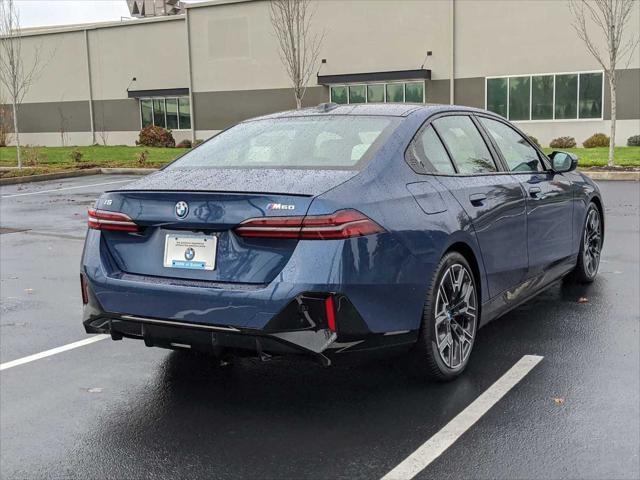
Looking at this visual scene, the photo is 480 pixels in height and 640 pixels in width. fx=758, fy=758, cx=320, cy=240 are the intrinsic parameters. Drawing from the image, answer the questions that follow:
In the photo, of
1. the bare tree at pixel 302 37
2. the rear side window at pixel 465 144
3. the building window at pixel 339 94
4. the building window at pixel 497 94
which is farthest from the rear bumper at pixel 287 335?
the building window at pixel 339 94

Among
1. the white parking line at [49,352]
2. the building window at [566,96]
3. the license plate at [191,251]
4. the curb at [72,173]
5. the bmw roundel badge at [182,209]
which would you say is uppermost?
the building window at [566,96]

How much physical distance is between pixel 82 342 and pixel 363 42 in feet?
93.8

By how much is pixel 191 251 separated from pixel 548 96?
2758cm

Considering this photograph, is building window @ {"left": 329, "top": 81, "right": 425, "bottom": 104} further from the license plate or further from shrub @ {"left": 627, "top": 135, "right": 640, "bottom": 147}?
the license plate

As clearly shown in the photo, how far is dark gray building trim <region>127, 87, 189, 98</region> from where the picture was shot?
37722mm

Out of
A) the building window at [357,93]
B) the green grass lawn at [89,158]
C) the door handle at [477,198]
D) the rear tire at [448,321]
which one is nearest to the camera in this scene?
the rear tire at [448,321]

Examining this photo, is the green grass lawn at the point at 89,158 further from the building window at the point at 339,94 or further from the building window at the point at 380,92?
the building window at the point at 380,92

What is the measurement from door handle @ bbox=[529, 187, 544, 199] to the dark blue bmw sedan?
1.28 feet

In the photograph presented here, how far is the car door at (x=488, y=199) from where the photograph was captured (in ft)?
15.4

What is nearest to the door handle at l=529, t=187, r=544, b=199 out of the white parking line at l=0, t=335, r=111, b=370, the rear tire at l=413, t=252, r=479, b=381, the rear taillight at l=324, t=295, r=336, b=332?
the rear tire at l=413, t=252, r=479, b=381

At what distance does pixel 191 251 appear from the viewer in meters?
3.85

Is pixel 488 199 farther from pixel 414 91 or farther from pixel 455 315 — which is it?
pixel 414 91

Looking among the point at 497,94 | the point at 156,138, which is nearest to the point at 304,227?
the point at 497,94

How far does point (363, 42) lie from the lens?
32.4 metres
